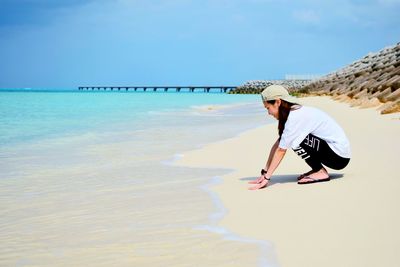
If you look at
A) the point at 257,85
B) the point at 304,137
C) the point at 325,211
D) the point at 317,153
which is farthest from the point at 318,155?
the point at 257,85

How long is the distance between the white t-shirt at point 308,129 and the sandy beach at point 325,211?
355mm

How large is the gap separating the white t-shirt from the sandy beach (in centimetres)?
36

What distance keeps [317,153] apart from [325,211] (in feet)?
4.07

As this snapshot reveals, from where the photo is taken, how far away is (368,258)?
243cm

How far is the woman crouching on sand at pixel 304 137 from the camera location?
4297 mm

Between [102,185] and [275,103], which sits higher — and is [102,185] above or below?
below

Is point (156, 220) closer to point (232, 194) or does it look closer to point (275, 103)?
point (232, 194)

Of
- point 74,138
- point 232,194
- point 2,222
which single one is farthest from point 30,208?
point 74,138

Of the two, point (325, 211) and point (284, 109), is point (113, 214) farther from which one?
point (284, 109)

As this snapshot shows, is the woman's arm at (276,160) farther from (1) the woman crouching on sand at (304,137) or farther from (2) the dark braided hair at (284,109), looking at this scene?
(2) the dark braided hair at (284,109)

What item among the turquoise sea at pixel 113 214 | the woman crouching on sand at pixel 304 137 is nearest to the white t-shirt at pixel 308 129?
the woman crouching on sand at pixel 304 137

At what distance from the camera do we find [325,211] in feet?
11.0

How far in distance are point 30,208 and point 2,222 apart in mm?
439

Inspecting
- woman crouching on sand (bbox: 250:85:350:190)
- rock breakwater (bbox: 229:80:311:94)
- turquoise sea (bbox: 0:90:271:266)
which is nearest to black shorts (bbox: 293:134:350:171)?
woman crouching on sand (bbox: 250:85:350:190)
